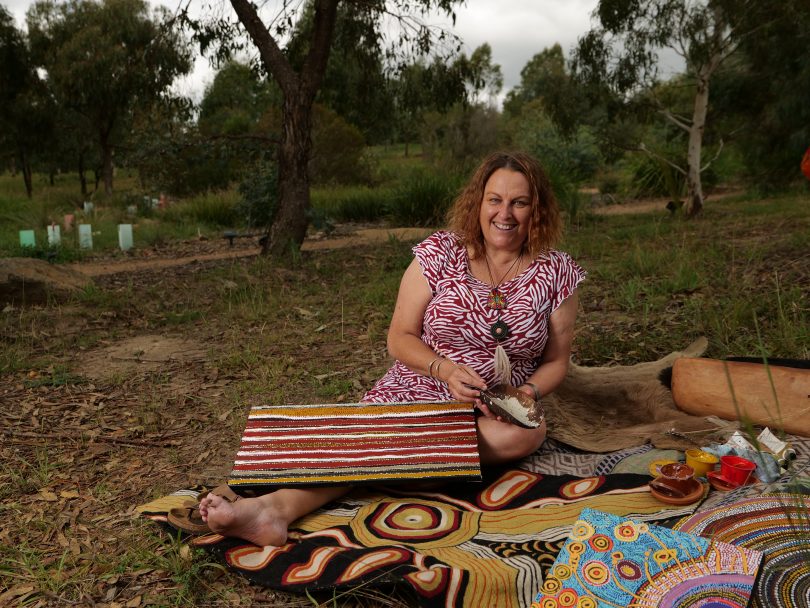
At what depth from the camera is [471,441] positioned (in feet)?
8.36

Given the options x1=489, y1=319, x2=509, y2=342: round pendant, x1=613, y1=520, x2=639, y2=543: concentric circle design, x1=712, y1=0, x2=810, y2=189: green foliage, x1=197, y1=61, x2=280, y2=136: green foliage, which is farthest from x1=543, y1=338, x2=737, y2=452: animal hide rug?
x1=197, y1=61, x2=280, y2=136: green foliage

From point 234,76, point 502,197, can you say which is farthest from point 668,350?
point 234,76

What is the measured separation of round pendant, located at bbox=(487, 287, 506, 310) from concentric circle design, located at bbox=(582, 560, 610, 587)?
1.08 meters

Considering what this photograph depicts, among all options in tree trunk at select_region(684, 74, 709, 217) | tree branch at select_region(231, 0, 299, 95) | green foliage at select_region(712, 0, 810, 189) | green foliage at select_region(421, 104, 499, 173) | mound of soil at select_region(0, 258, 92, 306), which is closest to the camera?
mound of soil at select_region(0, 258, 92, 306)

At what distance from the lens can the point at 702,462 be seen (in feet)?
8.16

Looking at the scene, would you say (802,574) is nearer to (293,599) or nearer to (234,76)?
(293,599)

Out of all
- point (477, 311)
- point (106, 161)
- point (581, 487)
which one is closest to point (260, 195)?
point (477, 311)

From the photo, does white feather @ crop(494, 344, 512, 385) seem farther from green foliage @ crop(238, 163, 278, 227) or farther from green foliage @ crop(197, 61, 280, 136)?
green foliage @ crop(197, 61, 280, 136)

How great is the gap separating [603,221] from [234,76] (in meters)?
19.7

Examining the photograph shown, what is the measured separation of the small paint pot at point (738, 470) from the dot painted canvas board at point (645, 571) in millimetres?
561

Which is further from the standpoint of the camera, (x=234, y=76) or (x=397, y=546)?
(x=234, y=76)

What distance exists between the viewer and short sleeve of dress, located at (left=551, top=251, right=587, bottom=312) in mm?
2746

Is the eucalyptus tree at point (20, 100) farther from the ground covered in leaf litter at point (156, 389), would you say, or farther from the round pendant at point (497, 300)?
the round pendant at point (497, 300)

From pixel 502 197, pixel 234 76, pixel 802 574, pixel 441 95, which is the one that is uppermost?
pixel 234 76
